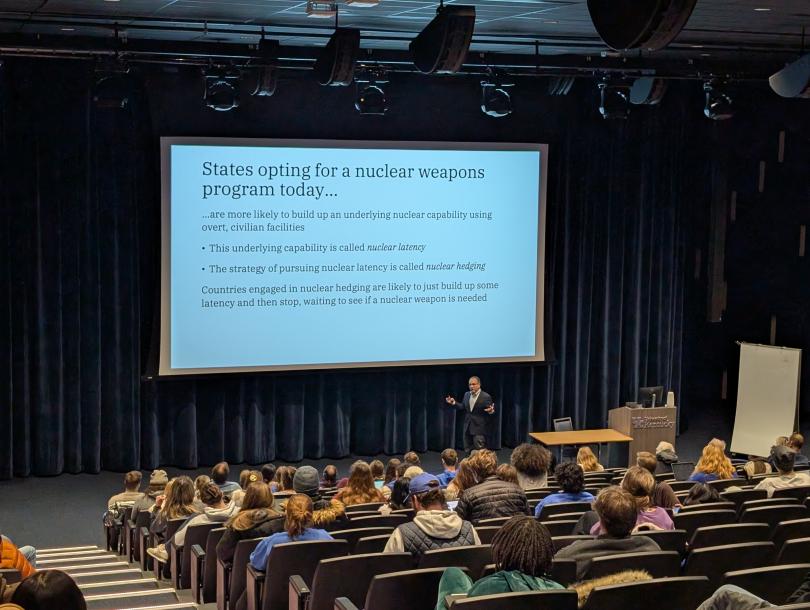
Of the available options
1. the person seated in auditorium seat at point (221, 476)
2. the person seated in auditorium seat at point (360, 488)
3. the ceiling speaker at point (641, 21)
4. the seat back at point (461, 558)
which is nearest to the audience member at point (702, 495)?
the person seated in auditorium seat at point (360, 488)

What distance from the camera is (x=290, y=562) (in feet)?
16.8

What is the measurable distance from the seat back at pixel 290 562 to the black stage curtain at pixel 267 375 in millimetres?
5669

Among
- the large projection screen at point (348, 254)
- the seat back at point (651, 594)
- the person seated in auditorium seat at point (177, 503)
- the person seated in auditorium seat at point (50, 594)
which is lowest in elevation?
the person seated in auditorium seat at point (177, 503)

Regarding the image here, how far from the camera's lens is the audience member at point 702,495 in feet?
23.0

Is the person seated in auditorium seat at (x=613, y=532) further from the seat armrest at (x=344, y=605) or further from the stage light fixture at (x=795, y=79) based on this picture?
the stage light fixture at (x=795, y=79)

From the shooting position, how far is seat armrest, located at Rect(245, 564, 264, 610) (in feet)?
17.0

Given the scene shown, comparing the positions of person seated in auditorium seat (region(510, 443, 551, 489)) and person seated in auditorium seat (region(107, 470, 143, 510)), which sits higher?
person seated in auditorium seat (region(510, 443, 551, 489))

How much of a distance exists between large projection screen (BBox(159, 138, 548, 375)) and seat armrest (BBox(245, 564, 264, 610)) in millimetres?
6614

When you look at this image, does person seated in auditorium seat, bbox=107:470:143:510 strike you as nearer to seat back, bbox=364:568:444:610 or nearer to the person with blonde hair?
the person with blonde hair

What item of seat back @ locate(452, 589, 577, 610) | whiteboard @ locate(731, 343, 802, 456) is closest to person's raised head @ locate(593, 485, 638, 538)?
seat back @ locate(452, 589, 577, 610)

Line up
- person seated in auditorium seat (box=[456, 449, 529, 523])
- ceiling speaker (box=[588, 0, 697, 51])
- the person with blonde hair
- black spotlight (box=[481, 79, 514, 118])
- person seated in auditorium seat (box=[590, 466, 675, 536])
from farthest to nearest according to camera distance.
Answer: black spotlight (box=[481, 79, 514, 118]) → the person with blonde hair → person seated in auditorium seat (box=[456, 449, 529, 523]) → person seated in auditorium seat (box=[590, 466, 675, 536]) → ceiling speaker (box=[588, 0, 697, 51])

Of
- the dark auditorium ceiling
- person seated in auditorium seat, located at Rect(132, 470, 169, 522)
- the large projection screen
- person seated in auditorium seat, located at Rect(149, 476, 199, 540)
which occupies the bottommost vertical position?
person seated in auditorium seat, located at Rect(132, 470, 169, 522)

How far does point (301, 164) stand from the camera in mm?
11820

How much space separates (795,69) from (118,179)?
22.6ft
